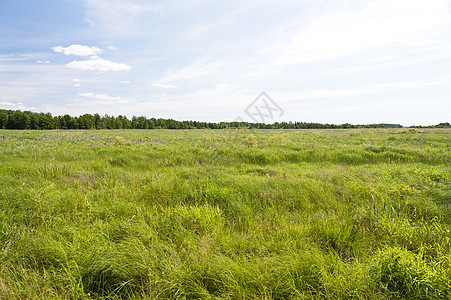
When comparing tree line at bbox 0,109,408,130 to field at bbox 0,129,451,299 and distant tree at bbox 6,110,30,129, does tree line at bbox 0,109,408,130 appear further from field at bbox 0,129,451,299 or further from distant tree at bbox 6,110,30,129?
field at bbox 0,129,451,299

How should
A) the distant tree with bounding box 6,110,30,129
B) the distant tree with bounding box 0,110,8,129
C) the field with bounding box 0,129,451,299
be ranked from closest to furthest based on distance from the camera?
the field with bounding box 0,129,451,299
the distant tree with bounding box 0,110,8,129
the distant tree with bounding box 6,110,30,129

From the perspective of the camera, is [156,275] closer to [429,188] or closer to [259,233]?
[259,233]

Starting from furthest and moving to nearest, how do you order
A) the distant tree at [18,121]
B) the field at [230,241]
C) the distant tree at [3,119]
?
the distant tree at [18,121] < the distant tree at [3,119] < the field at [230,241]

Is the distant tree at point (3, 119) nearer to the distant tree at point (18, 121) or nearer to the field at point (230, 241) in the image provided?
the distant tree at point (18, 121)

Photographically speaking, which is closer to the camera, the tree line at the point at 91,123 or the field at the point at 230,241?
the field at the point at 230,241

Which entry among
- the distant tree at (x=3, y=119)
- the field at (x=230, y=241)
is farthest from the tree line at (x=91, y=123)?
the field at (x=230, y=241)

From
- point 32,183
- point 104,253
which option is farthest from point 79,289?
point 32,183

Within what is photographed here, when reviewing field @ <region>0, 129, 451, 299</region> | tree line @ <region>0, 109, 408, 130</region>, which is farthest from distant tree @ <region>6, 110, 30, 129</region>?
field @ <region>0, 129, 451, 299</region>

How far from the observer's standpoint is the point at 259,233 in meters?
3.46

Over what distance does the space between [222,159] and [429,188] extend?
7674mm

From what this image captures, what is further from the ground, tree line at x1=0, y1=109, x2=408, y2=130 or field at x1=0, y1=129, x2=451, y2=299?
tree line at x1=0, y1=109, x2=408, y2=130

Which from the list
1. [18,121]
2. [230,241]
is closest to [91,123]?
[18,121]

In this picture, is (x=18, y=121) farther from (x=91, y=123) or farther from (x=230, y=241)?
(x=230, y=241)

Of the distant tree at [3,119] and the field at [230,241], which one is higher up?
the distant tree at [3,119]
